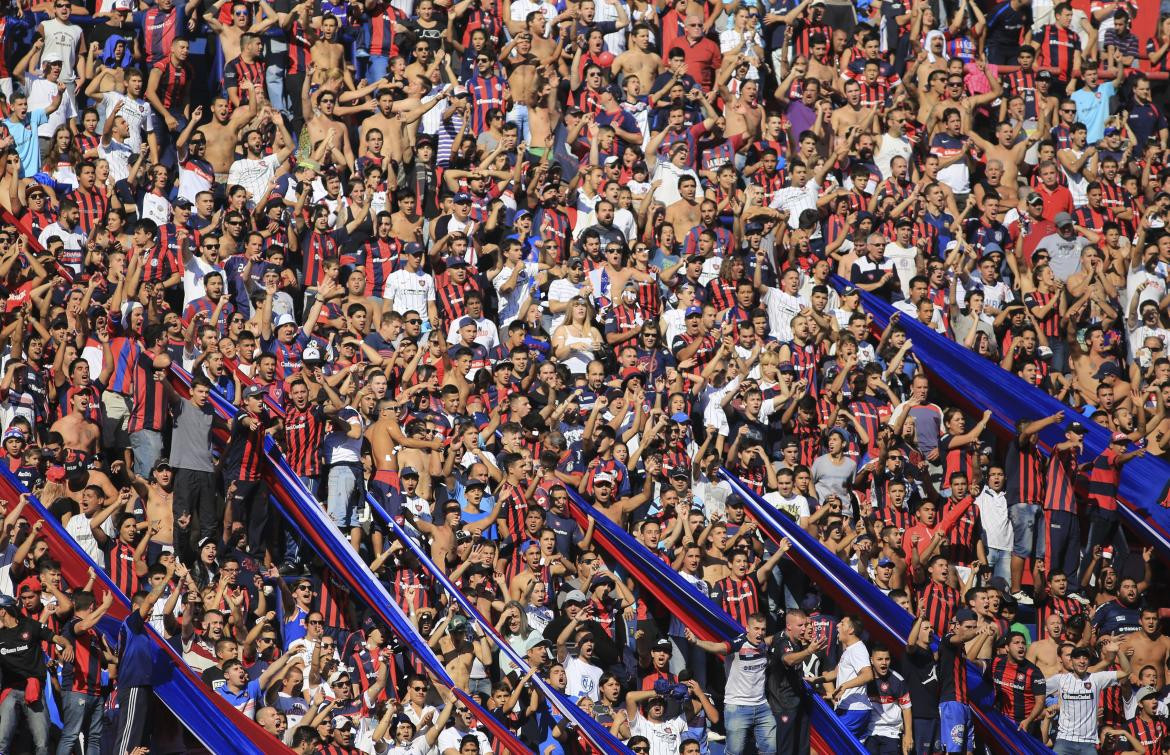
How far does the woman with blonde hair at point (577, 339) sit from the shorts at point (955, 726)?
475 cm

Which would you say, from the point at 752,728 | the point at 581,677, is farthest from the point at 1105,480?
the point at 581,677

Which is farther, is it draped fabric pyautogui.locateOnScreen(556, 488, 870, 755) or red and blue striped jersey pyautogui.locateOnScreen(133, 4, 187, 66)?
red and blue striped jersey pyautogui.locateOnScreen(133, 4, 187, 66)

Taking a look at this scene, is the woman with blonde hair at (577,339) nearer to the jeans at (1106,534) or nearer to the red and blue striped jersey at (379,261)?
the red and blue striped jersey at (379,261)

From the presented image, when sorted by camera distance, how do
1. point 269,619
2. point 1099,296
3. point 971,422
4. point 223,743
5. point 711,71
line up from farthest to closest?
point 711,71, point 1099,296, point 971,422, point 269,619, point 223,743

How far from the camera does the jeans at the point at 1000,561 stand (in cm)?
2270

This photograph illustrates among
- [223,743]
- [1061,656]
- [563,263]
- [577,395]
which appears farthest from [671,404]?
[223,743]

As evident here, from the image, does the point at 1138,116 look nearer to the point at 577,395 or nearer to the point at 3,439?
the point at 577,395

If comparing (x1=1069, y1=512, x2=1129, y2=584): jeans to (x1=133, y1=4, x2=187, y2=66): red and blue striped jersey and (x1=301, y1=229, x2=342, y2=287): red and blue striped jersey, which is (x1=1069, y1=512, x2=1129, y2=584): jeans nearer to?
(x1=301, y1=229, x2=342, y2=287): red and blue striped jersey

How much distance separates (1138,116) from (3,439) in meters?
13.9

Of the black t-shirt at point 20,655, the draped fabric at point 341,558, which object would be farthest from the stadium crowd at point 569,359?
the draped fabric at point 341,558

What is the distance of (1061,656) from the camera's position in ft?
71.6

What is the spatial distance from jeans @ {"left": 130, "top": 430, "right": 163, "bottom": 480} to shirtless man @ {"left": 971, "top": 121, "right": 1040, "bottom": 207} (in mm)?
10208

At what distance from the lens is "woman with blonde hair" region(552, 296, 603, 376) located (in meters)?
23.2

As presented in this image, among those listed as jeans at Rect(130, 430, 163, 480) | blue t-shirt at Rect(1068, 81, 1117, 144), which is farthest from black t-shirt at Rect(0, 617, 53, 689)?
blue t-shirt at Rect(1068, 81, 1117, 144)
